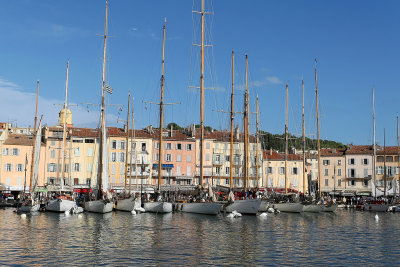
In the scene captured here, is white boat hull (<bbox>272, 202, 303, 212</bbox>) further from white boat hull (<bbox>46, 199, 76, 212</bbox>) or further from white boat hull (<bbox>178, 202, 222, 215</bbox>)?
white boat hull (<bbox>46, 199, 76, 212</bbox>)

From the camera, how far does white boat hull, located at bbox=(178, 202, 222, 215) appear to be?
52.7m

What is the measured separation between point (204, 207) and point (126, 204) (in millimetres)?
11655

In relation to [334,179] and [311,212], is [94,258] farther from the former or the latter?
[334,179]

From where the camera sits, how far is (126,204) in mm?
59656

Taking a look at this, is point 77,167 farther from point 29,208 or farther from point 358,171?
point 358,171

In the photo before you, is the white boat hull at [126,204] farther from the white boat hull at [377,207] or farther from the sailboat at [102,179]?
the white boat hull at [377,207]

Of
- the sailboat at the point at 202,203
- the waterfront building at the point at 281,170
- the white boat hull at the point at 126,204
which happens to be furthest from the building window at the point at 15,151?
the waterfront building at the point at 281,170

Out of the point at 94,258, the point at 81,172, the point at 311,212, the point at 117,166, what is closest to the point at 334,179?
the point at 311,212

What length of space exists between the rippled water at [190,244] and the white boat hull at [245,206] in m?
10.2

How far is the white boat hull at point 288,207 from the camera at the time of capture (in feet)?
213

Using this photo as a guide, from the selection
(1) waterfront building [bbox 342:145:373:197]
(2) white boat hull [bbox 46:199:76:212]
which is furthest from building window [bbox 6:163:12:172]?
(1) waterfront building [bbox 342:145:373:197]

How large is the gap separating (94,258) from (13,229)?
15.5 metres

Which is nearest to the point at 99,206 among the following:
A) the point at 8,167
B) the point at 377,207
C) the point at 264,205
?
the point at 264,205

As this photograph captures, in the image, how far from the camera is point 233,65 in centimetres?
6228
